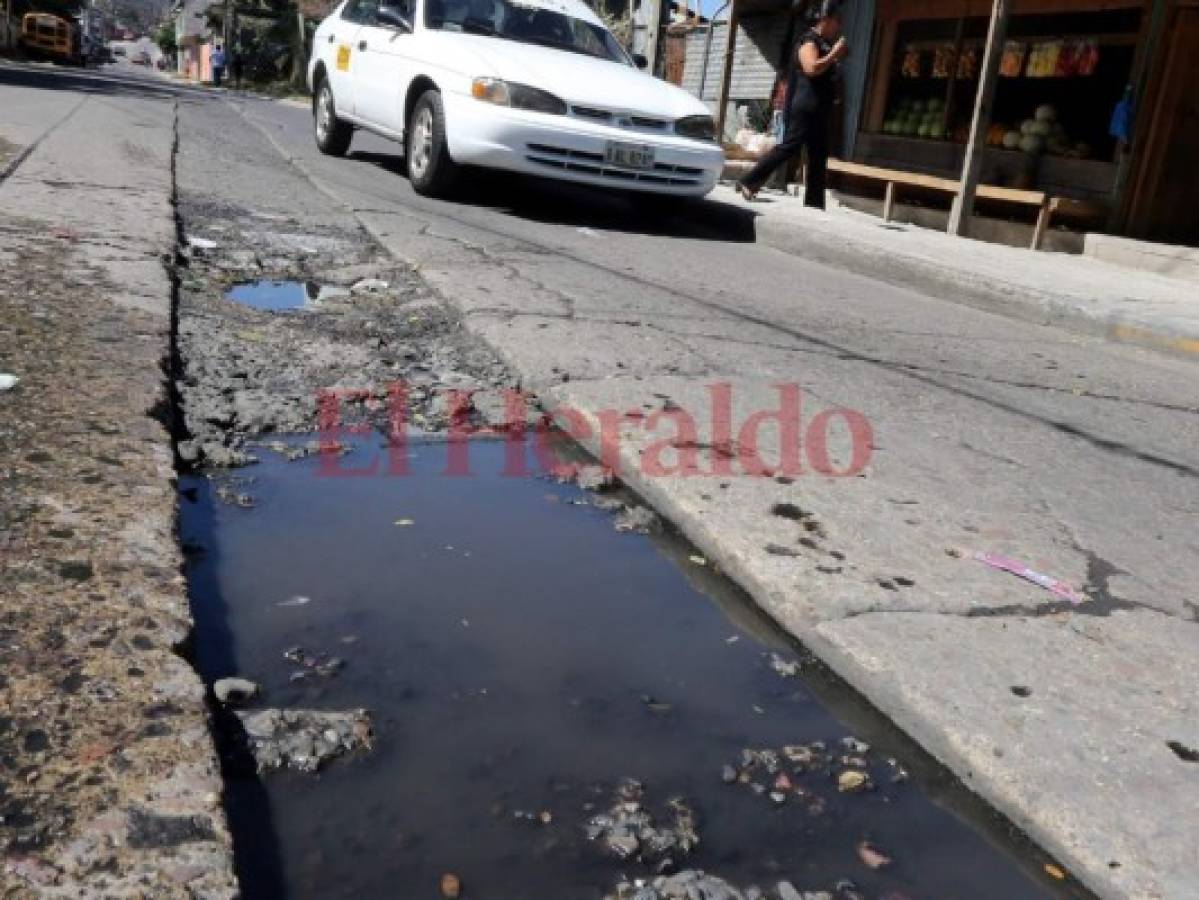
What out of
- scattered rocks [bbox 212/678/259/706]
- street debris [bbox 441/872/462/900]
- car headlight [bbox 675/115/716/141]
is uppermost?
car headlight [bbox 675/115/716/141]

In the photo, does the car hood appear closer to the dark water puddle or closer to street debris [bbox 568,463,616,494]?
the dark water puddle

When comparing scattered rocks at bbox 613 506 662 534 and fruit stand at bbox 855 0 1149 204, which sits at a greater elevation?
fruit stand at bbox 855 0 1149 204

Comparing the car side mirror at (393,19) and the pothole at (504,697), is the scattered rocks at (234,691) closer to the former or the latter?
the pothole at (504,697)

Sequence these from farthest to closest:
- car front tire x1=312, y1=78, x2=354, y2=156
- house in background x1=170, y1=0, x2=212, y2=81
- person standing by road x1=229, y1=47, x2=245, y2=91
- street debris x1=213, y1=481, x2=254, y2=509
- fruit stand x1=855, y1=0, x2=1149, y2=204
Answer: house in background x1=170, y1=0, x2=212, y2=81
person standing by road x1=229, y1=47, x2=245, y2=91
car front tire x1=312, y1=78, x2=354, y2=156
fruit stand x1=855, y1=0, x2=1149, y2=204
street debris x1=213, y1=481, x2=254, y2=509

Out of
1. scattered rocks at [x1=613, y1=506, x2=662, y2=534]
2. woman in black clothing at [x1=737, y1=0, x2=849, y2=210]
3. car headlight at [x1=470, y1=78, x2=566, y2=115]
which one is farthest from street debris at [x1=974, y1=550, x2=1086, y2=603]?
woman in black clothing at [x1=737, y1=0, x2=849, y2=210]

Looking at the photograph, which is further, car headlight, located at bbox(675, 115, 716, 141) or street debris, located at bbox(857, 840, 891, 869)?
car headlight, located at bbox(675, 115, 716, 141)

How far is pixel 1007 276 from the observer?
686 cm

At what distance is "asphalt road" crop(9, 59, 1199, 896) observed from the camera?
1.69 metres

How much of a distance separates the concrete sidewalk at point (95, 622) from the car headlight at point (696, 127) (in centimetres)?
488

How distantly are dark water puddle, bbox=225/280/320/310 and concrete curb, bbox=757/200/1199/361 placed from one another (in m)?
3.95

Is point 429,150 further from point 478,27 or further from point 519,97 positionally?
point 478,27

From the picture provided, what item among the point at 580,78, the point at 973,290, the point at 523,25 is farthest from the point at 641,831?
the point at 523,25

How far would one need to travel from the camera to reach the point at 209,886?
3.92 feet

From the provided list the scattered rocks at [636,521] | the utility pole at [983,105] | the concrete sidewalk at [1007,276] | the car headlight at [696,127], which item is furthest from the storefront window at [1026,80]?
the scattered rocks at [636,521]
